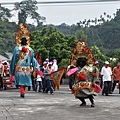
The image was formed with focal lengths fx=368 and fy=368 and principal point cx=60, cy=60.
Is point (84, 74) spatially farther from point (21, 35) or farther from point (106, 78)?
point (106, 78)

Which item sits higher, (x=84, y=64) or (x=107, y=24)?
(x=107, y=24)

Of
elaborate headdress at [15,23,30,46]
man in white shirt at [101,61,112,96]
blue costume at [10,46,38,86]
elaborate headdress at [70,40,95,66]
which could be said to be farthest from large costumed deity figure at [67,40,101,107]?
man in white shirt at [101,61,112,96]

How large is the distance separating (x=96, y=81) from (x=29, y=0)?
7959 centimetres

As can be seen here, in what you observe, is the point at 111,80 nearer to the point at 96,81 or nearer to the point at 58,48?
the point at 96,81

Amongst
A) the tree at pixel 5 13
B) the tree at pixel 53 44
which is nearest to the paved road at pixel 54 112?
the tree at pixel 53 44

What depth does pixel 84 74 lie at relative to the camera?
32.1 feet

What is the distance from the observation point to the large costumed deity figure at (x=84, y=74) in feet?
31.7

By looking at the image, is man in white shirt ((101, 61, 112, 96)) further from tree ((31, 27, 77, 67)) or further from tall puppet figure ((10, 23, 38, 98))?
tree ((31, 27, 77, 67))

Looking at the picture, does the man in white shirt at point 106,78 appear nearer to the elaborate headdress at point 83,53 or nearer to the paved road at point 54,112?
the elaborate headdress at point 83,53

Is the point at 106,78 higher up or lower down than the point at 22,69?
lower down

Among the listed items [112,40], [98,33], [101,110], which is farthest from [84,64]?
[98,33]

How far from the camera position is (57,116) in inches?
308

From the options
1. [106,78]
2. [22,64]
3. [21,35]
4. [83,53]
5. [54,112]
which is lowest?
[54,112]

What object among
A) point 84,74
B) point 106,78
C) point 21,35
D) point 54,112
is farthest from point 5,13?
point 54,112
